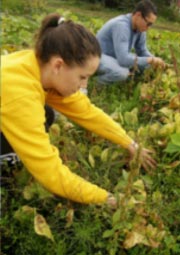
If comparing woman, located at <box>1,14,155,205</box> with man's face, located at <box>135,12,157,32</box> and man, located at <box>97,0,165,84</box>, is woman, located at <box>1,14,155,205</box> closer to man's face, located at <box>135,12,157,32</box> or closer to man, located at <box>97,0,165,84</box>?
man, located at <box>97,0,165,84</box>

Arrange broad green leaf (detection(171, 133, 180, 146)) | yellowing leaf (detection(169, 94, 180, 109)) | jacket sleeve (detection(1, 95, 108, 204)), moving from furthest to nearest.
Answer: yellowing leaf (detection(169, 94, 180, 109))
broad green leaf (detection(171, 133, 180, 146))
jacket sleeve (detection(1, 95, 108, 204))

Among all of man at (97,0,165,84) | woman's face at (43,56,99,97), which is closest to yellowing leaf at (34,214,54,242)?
woman's face at (43,56,99,97)

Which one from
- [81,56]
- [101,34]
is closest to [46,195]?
[81,56]

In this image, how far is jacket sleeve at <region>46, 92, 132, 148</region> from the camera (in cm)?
239

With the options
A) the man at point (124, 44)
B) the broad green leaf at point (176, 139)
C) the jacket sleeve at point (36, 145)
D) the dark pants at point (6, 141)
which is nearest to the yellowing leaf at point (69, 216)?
the jacket sleeve at point (36, 145)

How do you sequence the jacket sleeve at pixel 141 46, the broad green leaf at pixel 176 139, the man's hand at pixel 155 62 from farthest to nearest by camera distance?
the jacket sleeve at pixel 141 46
the man's hand at pixel 155 62
the broad green leaf at pixel 176 139

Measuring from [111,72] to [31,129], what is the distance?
1.89 meters

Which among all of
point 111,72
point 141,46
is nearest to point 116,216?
point 111,72

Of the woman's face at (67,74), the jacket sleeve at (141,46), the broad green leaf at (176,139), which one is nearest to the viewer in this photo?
the woman's face at (67,74)

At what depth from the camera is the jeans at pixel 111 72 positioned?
3605 mm

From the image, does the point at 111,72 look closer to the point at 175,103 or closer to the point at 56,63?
the point at 175,103

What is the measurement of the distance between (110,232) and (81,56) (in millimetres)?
711

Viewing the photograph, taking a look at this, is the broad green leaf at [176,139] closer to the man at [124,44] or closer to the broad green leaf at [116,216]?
the broad green leaf at [116,216]

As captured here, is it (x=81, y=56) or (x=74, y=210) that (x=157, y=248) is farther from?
(x=81, y=56)
